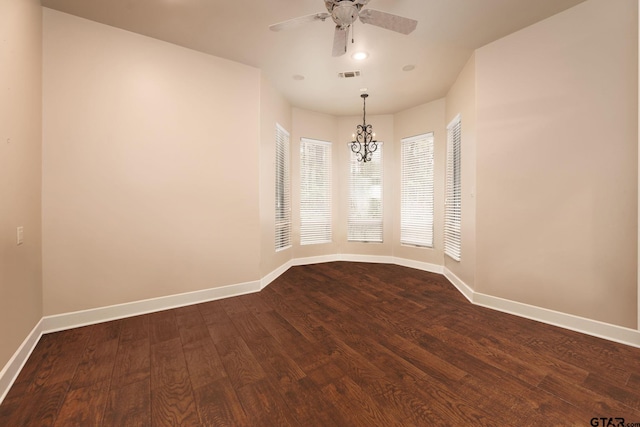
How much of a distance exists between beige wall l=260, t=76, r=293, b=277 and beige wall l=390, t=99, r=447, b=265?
2.49 meters

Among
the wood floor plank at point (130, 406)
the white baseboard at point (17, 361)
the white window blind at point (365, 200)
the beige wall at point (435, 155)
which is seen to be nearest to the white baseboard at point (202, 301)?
the white baseboard at point (17, 361)

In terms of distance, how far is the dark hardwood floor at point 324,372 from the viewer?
1.47 meters

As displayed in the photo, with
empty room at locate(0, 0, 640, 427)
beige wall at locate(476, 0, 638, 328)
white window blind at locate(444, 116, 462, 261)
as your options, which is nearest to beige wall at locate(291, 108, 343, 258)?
empty room at locate(0, 0, 640, 427)

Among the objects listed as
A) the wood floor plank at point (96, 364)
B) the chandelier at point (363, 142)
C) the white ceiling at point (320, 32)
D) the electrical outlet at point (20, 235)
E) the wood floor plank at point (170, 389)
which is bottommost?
the wood floor plank at point (96, 364)

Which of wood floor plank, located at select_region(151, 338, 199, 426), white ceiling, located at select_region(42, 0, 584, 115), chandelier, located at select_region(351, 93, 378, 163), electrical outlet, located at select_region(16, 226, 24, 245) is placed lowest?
wood floor plank, located at select_region(151, 338, 199, 426)

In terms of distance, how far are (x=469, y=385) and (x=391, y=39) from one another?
3300 mm

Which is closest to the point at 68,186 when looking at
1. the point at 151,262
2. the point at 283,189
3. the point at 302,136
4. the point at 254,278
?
the point at 151,262

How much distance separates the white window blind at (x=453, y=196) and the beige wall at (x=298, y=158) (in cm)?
214

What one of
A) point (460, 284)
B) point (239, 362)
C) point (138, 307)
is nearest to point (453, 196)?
point (460, 284)

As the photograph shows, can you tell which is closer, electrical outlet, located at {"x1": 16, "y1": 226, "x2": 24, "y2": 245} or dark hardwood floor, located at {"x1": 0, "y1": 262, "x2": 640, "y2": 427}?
dark hardwood floor, located at {"x1": 0, "y1": 262, "x2": 640, "y2": 427}

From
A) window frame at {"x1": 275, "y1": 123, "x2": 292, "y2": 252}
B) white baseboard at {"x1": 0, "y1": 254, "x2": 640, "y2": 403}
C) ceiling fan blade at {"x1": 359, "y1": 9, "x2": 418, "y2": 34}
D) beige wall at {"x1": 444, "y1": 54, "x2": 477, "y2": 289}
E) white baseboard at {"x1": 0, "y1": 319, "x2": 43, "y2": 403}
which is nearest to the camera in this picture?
white baseboard at {"x1": 0, "y1": 319, "x2": 43, "y2": 403}

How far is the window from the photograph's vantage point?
15.8ft

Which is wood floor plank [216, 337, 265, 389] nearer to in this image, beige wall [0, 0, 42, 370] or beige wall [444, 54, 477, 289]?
beige wall [0, 0, 42, 370]

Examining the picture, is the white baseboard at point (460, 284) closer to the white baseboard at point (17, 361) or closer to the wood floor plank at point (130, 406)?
the wood floor plank at point (130, 406)
